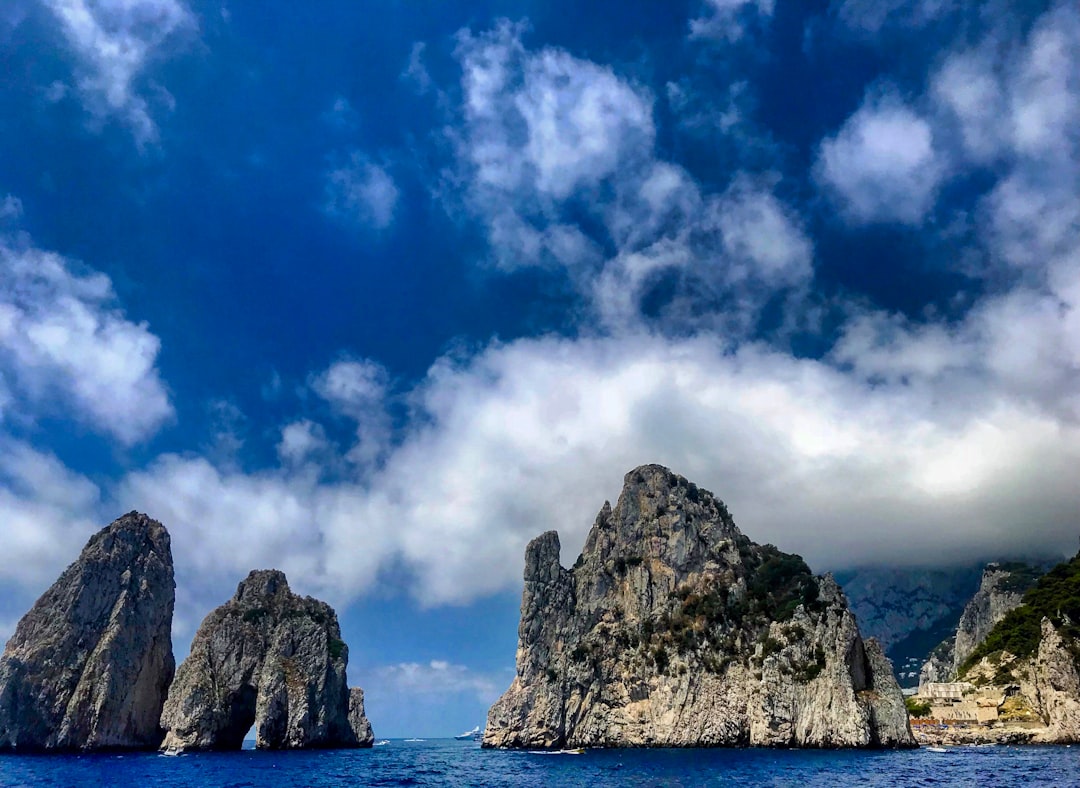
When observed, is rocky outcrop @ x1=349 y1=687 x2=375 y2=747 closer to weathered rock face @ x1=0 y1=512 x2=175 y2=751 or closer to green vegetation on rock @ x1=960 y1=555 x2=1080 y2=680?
weathered rock face @ x1=0 y1=512 x2=175 y2=751

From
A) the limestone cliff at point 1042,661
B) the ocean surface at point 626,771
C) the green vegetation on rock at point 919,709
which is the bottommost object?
the ocean surface at point 626,771

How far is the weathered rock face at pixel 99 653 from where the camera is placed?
131 m

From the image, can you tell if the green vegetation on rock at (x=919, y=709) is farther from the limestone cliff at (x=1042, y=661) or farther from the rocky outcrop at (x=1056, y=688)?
the rocky outcrop at (x=1056, y=688)

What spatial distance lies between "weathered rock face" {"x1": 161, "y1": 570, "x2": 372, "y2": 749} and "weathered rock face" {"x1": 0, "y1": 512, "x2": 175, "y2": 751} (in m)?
9.73

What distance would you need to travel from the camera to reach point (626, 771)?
77.3 m

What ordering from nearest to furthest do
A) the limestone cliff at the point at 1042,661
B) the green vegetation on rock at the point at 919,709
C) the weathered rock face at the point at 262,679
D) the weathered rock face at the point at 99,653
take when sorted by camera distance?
the limestone cliff at the point at 1042,661 < the weathered rock face at the point at 99,653 < the weathered rock face at the point at 262,679 < the green vegetation on rock at the point at 919,709

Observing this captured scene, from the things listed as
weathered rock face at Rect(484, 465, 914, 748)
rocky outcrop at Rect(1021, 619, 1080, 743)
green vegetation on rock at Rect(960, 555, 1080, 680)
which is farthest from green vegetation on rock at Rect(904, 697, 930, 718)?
Answer: weathered rock face at Rect(484, 465, 914, 748)

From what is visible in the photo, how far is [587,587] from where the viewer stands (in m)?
170

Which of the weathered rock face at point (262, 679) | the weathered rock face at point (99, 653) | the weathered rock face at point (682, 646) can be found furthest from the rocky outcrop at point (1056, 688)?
the weathered rock face at point (99, 653)

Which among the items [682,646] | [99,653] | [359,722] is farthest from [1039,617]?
[99,653]

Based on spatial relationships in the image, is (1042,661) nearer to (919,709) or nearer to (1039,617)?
(1039,617)

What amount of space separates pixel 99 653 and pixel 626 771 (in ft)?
368

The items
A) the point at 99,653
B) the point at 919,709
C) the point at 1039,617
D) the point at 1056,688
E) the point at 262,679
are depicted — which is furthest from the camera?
the point at 919,709

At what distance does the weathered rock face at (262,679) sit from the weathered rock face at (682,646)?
40.9 meters
